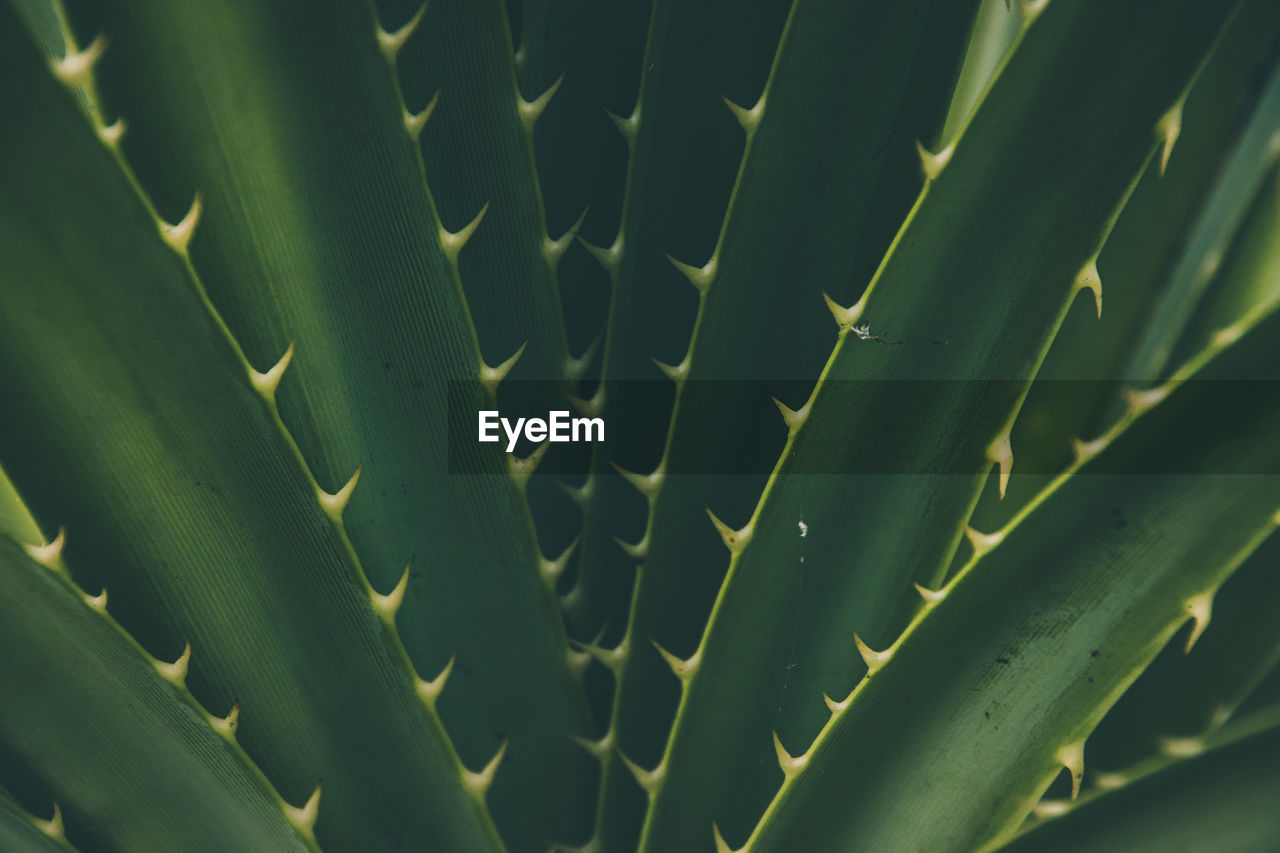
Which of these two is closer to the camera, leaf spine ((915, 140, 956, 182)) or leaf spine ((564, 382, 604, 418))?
leaf spine ((915, 140, 956, 182))

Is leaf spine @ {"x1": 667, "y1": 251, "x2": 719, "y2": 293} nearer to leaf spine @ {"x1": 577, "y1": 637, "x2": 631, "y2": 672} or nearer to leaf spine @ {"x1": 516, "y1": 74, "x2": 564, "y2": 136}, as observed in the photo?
leaf spine @ {"x1": 516, "y1": 74, "x2": 564, "y2": 136}

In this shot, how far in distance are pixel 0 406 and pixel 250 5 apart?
293mm

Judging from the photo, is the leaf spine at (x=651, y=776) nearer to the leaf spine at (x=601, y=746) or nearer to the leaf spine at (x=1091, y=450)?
the leaf spine at (x=601, y=746)

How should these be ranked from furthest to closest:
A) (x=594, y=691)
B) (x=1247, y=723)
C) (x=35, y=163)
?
(x=594, y=691) < (x=1247, y=723) < (x=35, y=163)

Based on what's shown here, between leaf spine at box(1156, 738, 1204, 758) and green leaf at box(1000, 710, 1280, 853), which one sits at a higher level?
leaf spine at box(1156, 738, 1204, 758)

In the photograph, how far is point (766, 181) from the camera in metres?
0.62

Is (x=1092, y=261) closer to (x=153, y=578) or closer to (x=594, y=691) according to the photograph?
(x=594, y=691)

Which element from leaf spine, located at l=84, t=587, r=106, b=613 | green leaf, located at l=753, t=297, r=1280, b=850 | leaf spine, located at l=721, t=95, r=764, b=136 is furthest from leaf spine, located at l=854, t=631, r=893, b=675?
leaf spine, located at l=84, t=587, r=106, b=613

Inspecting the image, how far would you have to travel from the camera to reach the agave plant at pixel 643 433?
0.55 m

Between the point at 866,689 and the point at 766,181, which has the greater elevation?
the point at 766,181

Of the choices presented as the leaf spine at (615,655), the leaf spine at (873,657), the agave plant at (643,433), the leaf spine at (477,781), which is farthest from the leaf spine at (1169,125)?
the leaf spine at (477,781)

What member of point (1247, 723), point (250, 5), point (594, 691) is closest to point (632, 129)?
point (250, 5)

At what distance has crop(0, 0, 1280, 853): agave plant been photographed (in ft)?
1.79

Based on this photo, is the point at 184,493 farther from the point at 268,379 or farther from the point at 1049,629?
the point at 1049,629
